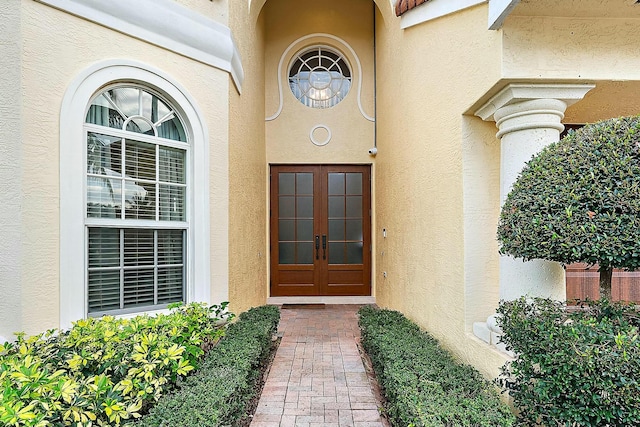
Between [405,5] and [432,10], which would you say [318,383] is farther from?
[405,5]

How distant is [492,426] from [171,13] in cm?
431

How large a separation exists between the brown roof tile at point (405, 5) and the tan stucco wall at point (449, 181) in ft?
0.75

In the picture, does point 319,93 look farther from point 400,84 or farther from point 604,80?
point 604,80

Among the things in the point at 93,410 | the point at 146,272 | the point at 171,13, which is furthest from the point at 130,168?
the point at 93,410

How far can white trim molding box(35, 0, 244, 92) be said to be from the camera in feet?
9.81

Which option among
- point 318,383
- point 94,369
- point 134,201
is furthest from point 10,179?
point 318,383

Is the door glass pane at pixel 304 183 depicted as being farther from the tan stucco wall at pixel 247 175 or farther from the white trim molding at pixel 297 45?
the white trim molding at pixel 297 45

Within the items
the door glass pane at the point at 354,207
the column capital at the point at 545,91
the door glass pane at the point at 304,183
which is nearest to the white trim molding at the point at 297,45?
the door glass pane at the point at 304,183

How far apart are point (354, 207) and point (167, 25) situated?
14.7 feet

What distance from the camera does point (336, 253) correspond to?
22.6 feet

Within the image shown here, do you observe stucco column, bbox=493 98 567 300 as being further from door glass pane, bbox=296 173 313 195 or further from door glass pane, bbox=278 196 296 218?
door glass pane, bbox=278 196 296 218

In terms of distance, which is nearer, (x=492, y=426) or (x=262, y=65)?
(x=492, y=426)

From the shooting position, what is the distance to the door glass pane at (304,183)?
6.88 meters

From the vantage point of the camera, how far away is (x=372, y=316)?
4219mm
